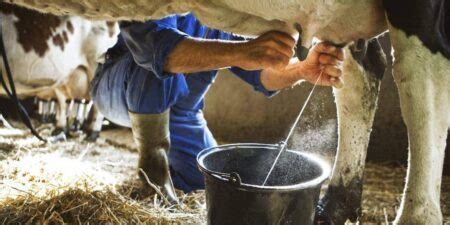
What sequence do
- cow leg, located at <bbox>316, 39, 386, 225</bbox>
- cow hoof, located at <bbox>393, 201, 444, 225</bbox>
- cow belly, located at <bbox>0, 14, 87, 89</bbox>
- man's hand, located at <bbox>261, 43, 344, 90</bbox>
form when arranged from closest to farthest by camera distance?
cow hoof, located at <bbox>393, 201, 444, 225</bbox> → man's hand, located at <bbox>261, 43, 344, 90</bbox> → cow leg, located at <bbox>316, 39, 386, 225</bbox> → cow belly, located at <bbox>0, 14, 87, 89</bbox>

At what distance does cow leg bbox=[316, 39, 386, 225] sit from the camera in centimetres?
212

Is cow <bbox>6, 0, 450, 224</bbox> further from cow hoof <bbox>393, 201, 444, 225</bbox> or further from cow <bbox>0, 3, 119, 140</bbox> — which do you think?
cow <bbox>0, 3, 119, 140</bbox>

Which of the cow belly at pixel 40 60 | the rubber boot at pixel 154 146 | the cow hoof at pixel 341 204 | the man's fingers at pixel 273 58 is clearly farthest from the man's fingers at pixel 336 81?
the cow belly at pixel 40 60

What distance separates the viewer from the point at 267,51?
1767 millimetres

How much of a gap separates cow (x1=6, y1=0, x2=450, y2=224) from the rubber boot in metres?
0.69

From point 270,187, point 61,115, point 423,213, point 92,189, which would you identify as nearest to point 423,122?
point 423,213

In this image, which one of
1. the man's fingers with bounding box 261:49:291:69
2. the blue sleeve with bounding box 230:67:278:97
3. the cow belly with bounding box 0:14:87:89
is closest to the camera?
Result: the man's fingers with bounding box 261:49:291:69

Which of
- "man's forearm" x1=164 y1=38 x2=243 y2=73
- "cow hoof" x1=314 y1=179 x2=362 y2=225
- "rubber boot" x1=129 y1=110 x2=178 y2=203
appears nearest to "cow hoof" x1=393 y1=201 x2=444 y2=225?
"cow hoof" x1=314 y1=179 x2=362 y2=225

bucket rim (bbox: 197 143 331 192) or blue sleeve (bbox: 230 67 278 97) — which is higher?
blue sleeve (bbox: 230 67 278 97)

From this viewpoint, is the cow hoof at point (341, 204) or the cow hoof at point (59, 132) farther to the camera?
the cow hoof at point (59, 132)

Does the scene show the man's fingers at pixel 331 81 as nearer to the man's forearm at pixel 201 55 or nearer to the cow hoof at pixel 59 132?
the man's forearm at pixel 201 55

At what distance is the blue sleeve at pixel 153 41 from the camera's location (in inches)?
78.5

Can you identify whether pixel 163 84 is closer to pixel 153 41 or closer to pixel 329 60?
pixel 153 41

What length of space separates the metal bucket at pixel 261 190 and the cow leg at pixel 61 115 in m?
3.21
